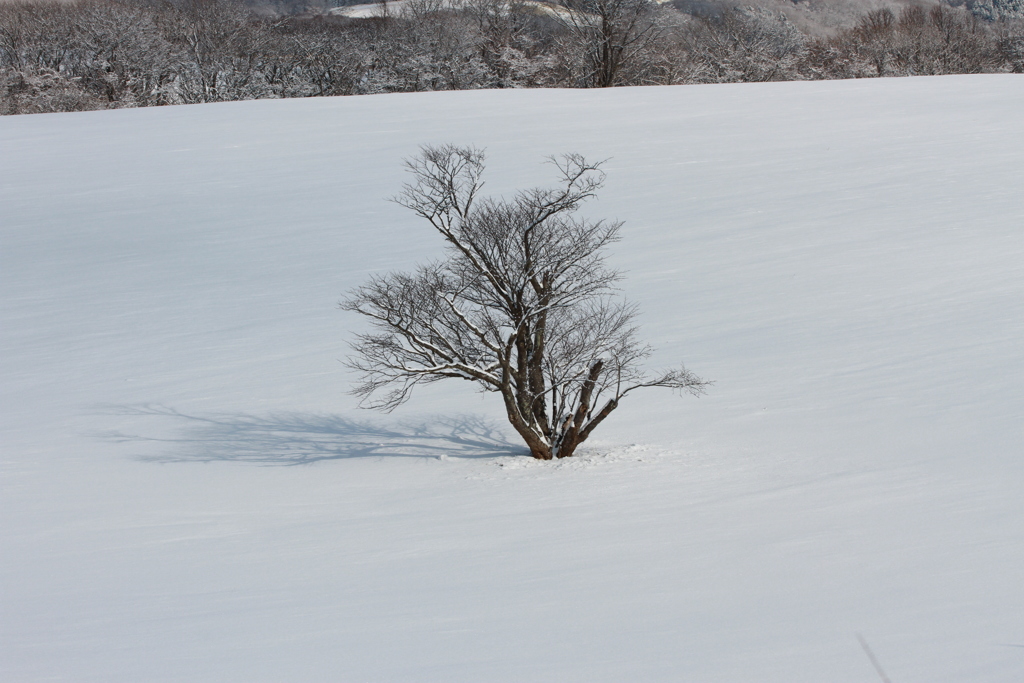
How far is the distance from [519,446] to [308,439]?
9.27ft

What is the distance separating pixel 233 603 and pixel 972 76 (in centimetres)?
3698

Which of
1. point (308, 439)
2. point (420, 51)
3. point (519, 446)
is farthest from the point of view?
point (420, 51)

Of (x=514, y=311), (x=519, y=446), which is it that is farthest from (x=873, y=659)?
(x=519, y=446)

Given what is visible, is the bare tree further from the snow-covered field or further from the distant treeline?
the snow-covered field

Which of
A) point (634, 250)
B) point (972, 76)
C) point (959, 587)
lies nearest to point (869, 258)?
point (634, 250)

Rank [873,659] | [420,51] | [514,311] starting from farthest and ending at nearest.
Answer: [420,51] < [514,311] < [873,659]

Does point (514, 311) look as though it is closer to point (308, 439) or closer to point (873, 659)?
point (308, 439)

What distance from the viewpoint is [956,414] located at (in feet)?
33.3

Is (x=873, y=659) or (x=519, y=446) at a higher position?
(x=873, y=659)

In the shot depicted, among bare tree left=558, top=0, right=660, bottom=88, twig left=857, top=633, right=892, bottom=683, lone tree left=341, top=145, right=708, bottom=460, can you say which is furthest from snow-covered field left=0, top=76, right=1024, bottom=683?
bare tree left=558, top=0, right=660, bottom=88

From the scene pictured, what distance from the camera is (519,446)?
10.9m

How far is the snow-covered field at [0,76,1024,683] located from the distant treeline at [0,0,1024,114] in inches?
769

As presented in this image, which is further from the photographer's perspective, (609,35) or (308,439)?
(609,35)

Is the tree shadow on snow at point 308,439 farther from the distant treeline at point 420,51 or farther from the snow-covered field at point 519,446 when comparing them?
the distant treeline at point 420,51
